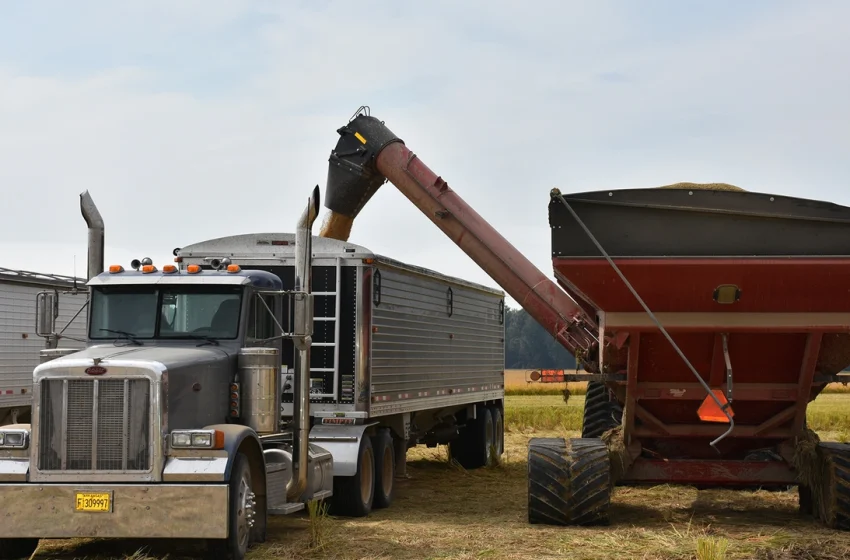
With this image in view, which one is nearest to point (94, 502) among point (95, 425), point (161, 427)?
point (95, 425)

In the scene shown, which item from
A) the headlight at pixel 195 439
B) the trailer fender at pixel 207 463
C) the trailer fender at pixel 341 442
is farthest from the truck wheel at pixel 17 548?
the trailer fender at pixel 341 442

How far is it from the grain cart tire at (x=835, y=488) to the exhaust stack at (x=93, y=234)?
790 centimetres

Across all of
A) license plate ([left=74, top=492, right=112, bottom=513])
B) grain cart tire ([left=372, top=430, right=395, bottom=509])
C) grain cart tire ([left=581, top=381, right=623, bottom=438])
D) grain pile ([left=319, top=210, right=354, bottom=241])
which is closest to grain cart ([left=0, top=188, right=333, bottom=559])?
license plate ([left=74, top=492, right=112, bottom=513])

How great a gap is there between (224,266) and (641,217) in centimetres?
421

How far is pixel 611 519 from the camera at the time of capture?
43.9 ft

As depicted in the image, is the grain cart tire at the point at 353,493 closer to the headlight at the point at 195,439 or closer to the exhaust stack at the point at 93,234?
the exhaust stack at the point at 93,234

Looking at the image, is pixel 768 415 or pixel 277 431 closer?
pixel 277 431

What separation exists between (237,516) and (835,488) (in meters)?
6.37

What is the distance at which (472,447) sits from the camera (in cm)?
2142

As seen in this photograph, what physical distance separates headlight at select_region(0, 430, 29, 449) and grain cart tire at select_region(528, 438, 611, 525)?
16.9ft

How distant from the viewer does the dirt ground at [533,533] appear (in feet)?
Answer: 35.0

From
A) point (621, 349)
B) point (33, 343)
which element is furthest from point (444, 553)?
point (33, 343)

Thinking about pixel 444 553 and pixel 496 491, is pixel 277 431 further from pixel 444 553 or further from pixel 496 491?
pixel 496 491

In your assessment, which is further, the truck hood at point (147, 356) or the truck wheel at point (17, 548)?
the truck wheel at point (17, 548)
